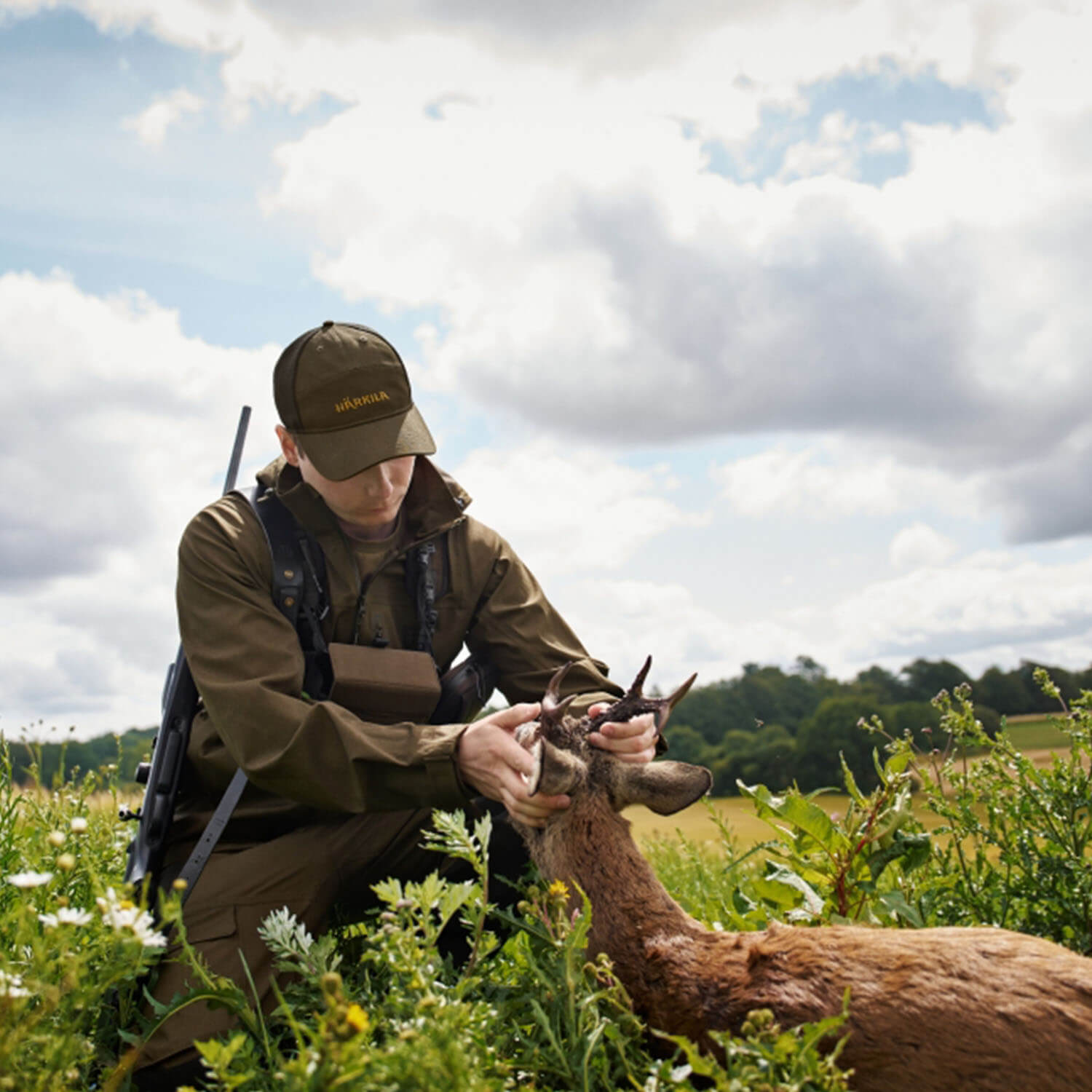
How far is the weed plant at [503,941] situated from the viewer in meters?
2.44

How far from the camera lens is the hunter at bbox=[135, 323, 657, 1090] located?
13.4 feet

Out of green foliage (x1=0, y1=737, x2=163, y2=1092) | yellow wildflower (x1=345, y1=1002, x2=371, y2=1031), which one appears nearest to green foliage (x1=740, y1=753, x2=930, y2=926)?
green foliage (x1=0, y1=737, x2=163, y2=1092)

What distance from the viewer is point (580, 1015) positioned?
3.04 meters

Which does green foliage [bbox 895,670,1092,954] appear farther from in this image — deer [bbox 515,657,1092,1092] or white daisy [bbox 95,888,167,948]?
white daisy [bbox 95,888,167,948]

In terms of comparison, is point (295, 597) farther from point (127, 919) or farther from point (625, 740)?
point (127, 919)

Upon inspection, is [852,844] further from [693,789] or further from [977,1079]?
[977,1079]

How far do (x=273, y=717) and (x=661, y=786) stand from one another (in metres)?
1.63

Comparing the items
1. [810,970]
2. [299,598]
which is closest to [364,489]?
[299,598]

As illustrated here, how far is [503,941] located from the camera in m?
4.59

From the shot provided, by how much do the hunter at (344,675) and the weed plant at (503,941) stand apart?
269mm

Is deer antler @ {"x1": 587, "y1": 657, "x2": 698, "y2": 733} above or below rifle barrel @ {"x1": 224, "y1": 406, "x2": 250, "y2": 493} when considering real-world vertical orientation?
below

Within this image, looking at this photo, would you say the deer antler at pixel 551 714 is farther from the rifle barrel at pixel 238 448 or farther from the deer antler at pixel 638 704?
the rifle barrel at pixel 238 448

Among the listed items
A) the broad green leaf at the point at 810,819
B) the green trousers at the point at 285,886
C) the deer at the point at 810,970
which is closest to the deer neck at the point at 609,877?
the deer at the point at 810,970

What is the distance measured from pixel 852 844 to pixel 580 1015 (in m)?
1.90
